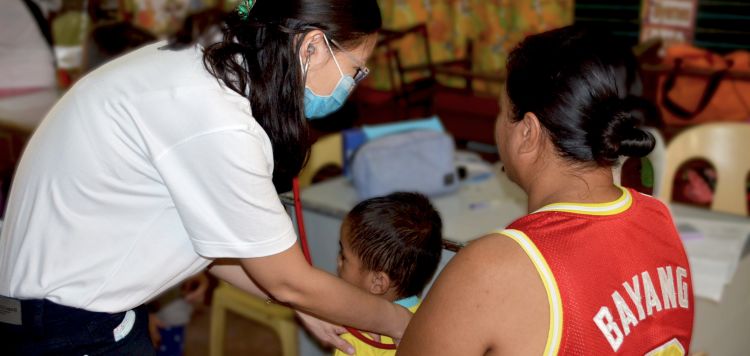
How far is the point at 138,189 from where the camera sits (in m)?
1.13

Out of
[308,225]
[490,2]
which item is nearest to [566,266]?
[308,225]

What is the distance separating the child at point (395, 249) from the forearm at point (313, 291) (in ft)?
0.97

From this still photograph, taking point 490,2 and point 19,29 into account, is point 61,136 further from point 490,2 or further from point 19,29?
point 490,2

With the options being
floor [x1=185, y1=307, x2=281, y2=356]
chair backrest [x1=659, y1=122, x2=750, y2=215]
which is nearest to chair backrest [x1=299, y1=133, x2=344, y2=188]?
floor [x1=185, y1=307, x2=281, y2=356]

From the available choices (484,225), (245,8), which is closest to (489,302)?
(245,8)

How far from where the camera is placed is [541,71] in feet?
3.53

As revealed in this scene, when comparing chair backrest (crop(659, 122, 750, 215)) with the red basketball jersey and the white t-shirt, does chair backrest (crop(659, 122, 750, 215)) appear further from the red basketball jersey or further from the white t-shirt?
the white t-shirt

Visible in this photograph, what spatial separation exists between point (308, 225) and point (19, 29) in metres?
1.85

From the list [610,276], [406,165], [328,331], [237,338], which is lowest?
[237,338]

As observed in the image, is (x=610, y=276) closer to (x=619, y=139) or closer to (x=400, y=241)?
(x=619, y=139)

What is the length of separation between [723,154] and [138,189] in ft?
7.34

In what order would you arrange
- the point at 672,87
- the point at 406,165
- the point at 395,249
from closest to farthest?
the point at 395,249
the point at 406,165
the point at 672,87

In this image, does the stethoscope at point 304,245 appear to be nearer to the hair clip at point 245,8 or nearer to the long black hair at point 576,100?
the hair clip at point 245,8

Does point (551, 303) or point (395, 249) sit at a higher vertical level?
point (551, 303)
